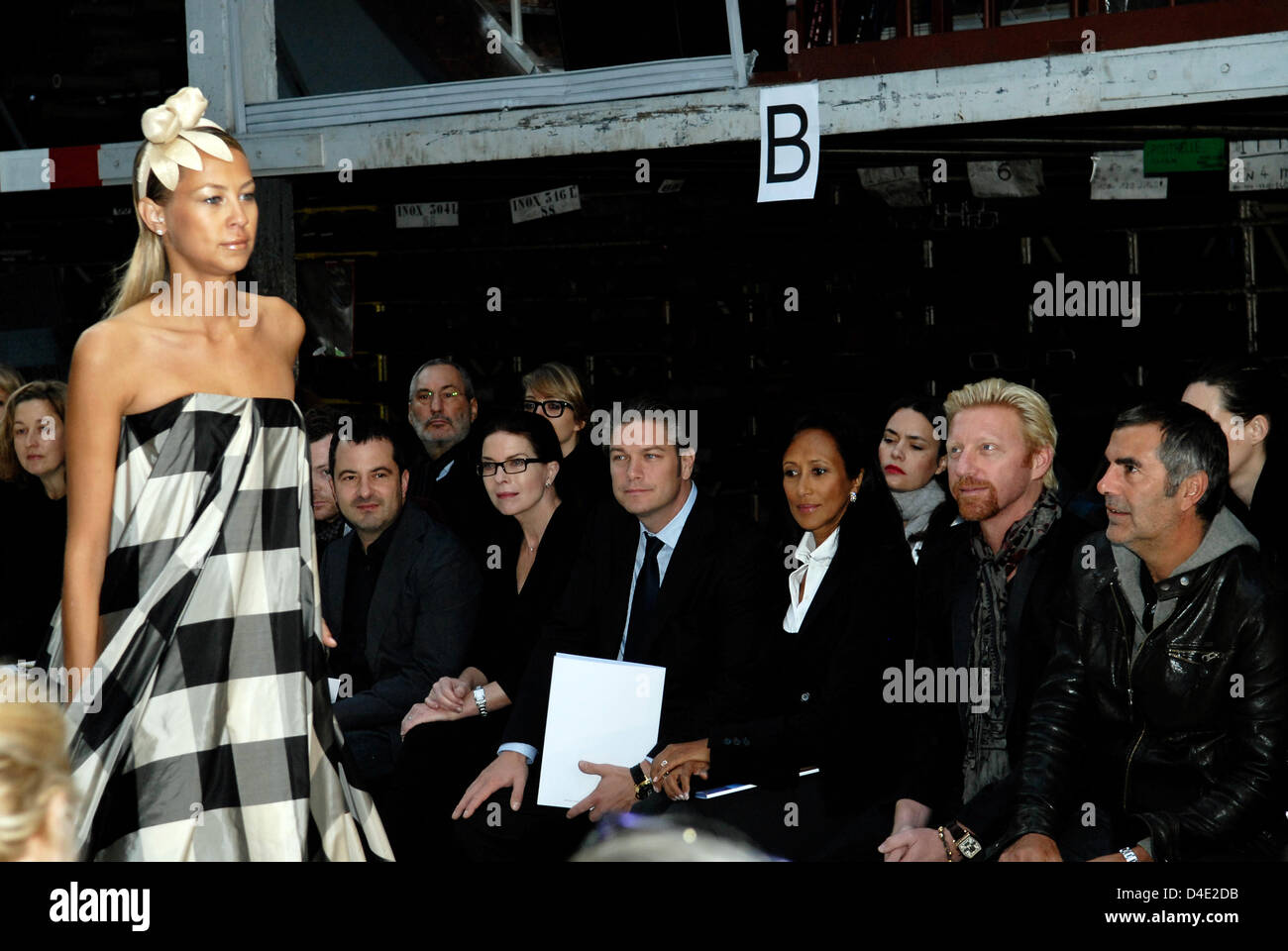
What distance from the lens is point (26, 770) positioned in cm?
164

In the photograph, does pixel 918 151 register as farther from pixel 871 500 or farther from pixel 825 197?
pixel 871 500

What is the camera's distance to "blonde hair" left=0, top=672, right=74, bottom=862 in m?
1.62

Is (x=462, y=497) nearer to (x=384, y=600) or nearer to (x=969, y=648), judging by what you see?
(x=384, y=600)

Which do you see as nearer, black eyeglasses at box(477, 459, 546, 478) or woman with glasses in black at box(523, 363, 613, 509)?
black eyeglasses at box(477, 459, 546, 478)

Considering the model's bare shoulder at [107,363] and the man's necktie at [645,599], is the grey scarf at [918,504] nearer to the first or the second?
the man's necktie at [645,599]

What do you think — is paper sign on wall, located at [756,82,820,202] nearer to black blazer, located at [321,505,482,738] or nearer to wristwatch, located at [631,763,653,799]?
black blazer, located at [321,505,482,738]

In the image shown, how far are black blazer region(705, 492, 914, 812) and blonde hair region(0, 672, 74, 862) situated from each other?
8.28ft

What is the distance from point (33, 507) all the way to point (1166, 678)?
14.1 feet

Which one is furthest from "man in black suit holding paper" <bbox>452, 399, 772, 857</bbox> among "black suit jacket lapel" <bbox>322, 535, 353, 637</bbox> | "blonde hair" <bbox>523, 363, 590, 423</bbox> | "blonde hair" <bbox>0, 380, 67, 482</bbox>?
"blonde hair" <bbox>0, 380, 67, 482</bbox>

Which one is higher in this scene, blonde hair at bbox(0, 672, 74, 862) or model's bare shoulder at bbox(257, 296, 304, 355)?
model's bare shoulder at bbox(257, 296, 304, 355)

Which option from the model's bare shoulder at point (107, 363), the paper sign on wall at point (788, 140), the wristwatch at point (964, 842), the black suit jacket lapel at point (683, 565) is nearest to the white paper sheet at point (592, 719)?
the black suit jacket lapel at point (683, 565)

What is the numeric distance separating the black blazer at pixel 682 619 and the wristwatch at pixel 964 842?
745mm

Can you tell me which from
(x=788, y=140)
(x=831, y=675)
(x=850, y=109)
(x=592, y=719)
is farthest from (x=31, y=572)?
(x=850, y=109)

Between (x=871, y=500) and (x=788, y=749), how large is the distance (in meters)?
0.92
